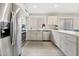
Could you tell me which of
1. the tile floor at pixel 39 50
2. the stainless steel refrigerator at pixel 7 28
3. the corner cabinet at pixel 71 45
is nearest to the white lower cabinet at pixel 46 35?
the tile floor at pixel 39 50

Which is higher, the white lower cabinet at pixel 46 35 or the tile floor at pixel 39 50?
the white lower cabinet at pixel 46 35

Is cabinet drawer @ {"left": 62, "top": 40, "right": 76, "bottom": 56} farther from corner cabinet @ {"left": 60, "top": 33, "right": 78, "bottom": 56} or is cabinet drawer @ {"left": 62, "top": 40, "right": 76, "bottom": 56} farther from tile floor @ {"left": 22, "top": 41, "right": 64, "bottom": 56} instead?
tile floor @ {"left": 22, "top": 41, "right": 64, "bottom": 56}

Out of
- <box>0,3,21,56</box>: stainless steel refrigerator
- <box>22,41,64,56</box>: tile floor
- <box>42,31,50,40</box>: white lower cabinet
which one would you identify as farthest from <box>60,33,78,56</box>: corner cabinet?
<box>42,31,50,40</box>: white lower cabinet

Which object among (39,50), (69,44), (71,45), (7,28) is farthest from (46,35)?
(7,28)

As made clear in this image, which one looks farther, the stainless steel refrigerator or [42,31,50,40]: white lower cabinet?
[42,31,50,40]: white lower cabinet

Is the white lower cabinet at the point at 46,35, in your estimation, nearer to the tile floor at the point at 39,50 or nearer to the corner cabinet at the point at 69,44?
the tile floor at the point at 39,50

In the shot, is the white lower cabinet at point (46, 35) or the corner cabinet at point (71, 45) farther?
the white lower cabinet at point (46, 35)

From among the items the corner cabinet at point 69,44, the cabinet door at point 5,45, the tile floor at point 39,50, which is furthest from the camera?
the tile floor at point 39,50

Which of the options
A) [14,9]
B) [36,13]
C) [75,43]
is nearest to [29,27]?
[36,13]

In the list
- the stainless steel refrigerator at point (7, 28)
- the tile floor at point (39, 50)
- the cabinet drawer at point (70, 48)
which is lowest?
the tile floor at point (39, 50)

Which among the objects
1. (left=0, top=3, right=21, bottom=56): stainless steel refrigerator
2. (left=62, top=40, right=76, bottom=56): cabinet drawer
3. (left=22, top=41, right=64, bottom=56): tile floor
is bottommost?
(left=22, top=41, right=64, bottom=56): tile floor

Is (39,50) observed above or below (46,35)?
below

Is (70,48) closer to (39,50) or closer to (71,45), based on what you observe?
(71,45)

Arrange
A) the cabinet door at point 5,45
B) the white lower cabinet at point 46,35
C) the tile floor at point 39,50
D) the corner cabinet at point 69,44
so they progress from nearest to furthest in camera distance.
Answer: the cabinet door at point 5,45
the corner cabinet at point 69,44
the tile floor at point 39,50
the white lower cabinet at point 46,35
